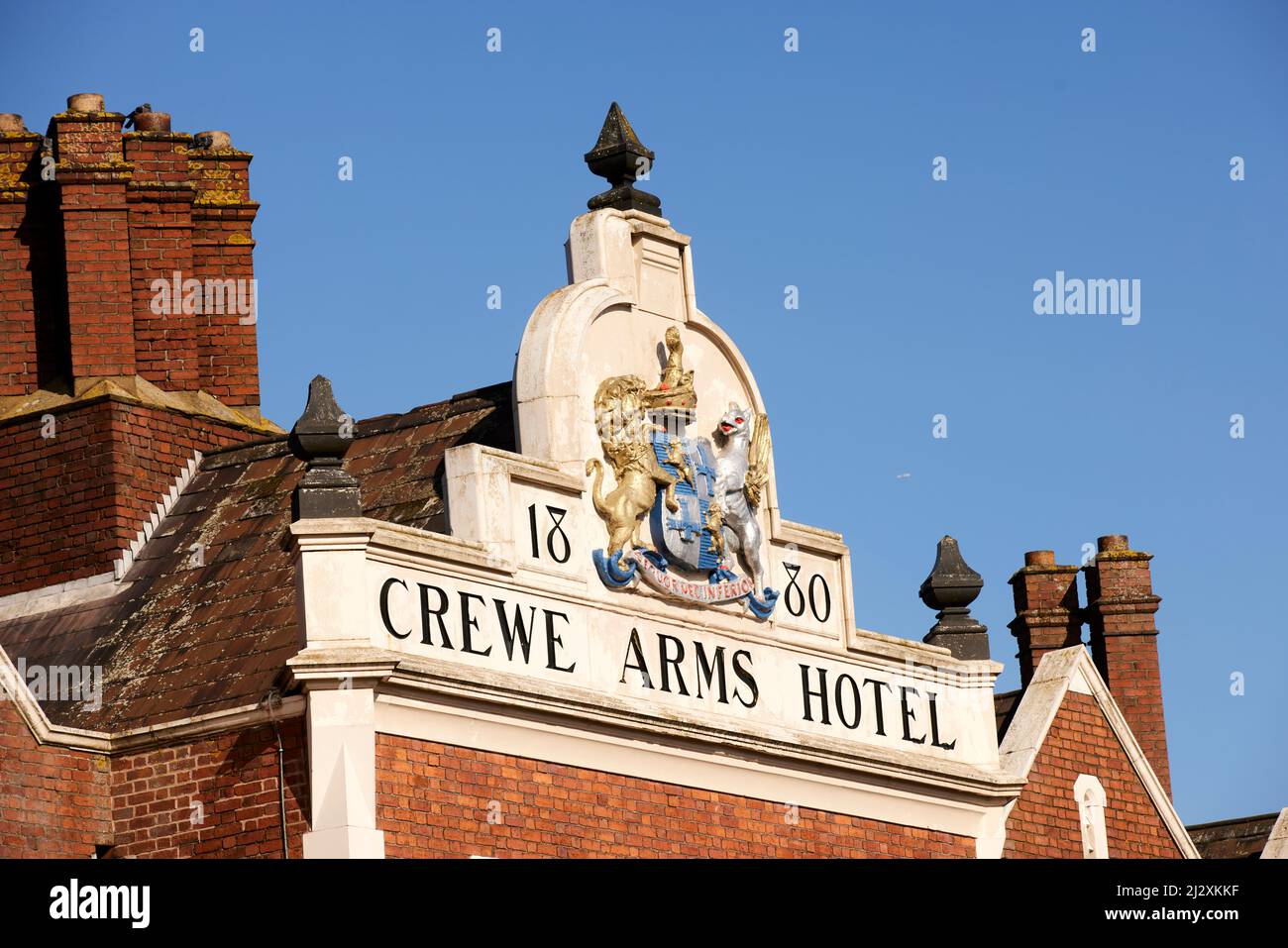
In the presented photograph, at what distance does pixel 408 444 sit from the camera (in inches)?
1057

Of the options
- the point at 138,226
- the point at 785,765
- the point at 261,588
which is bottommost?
the point at 785,765

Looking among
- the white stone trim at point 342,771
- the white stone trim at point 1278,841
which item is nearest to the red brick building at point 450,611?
the white stone trim at point 342,771

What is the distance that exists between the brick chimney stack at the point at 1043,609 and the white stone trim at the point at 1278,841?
10.5ft

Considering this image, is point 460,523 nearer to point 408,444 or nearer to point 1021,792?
point 408,444

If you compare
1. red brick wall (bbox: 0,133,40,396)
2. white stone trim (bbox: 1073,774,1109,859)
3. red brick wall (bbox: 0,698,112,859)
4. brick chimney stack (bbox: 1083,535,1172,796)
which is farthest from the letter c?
brick chimney stack (bbox: 1083,535,1172,796)

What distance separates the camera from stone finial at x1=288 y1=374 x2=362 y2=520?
22.8 meters

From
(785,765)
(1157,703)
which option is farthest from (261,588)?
(1157,703)

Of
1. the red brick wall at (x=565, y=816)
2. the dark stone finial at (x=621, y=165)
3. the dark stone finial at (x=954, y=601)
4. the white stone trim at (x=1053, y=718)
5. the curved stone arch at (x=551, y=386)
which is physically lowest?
the red brick wall at (x=565, y=816)

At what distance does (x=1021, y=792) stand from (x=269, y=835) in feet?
28.0

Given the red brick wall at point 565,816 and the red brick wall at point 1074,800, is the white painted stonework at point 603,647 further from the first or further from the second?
the red brick wall at point 1074,800

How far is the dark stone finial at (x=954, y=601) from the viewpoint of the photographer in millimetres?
28234

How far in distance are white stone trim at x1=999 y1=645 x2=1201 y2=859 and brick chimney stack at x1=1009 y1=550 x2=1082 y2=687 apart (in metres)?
3.49

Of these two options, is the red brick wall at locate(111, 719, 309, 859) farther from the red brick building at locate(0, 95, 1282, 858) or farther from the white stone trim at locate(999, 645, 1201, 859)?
the white stone trim at locate(999, 645, 1201, 859)

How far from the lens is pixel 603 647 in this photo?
24391mm
